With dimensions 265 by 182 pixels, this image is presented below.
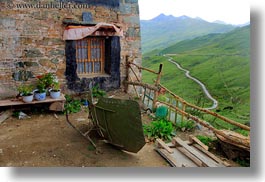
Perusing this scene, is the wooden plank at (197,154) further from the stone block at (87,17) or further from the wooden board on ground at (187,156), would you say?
the stone block at (87,17)

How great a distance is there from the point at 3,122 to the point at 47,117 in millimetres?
662

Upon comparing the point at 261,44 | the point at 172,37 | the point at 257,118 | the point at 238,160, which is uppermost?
the point at 172,37

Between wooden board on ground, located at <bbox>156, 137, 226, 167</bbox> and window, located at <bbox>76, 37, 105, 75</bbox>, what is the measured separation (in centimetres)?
245

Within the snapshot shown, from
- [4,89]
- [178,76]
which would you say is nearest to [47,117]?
[4,89]

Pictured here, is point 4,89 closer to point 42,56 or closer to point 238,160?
point 42,56

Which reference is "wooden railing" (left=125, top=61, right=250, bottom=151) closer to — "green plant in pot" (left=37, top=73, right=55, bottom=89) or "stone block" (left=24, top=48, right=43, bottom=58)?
"green plant in pot" (left=37, top=73, right=55, bottom=89)

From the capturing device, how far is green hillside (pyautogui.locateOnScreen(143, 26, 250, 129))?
4035mm

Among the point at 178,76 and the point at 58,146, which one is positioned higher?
the point at 178,76

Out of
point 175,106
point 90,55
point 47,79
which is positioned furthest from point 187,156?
point 90,55

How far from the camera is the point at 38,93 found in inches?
179

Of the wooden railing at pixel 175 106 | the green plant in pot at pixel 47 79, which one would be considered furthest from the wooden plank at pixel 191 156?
the green plant in pot at pixel 47 79

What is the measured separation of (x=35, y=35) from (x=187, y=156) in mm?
3264

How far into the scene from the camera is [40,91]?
4637 mm

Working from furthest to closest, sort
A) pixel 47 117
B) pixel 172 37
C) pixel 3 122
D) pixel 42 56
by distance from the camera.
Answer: pixel 172 37 → pixel 42 56 → pixel 47 117 → pixel 3 122
